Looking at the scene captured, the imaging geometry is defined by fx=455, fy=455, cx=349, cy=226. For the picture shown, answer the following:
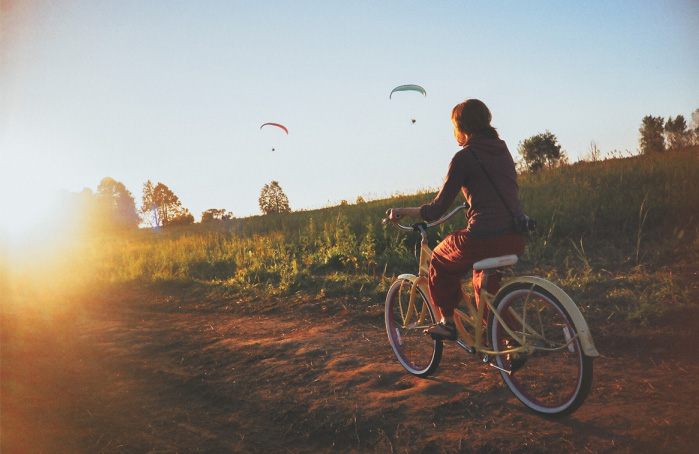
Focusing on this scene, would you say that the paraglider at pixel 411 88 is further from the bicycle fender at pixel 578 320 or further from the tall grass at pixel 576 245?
the bicycle fender at pixel 578 320

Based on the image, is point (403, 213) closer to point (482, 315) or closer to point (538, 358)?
point (482, 315)

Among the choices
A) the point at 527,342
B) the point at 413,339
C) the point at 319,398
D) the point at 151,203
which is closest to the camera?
the point at 527,342

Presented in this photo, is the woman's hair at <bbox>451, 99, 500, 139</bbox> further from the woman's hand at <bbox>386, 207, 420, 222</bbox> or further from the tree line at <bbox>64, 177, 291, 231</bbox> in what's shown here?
the tree line at <bbox>64, 177, 291, 231</bbox>

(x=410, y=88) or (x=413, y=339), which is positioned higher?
(x=410, y=88)

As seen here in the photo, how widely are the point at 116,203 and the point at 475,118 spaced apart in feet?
326

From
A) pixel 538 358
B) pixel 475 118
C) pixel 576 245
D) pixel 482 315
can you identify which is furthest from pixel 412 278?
pixel 576 245

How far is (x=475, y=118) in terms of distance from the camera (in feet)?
10.5

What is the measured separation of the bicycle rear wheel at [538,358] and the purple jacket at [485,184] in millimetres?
444

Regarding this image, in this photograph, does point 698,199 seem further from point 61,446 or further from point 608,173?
point 61,446

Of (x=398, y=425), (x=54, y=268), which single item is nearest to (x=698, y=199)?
(x=398, y=425)

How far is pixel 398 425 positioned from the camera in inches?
124

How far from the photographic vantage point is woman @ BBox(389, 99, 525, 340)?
10.2ft

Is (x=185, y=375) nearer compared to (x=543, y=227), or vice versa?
(x=185, y=375)

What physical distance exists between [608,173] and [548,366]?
334 inches
